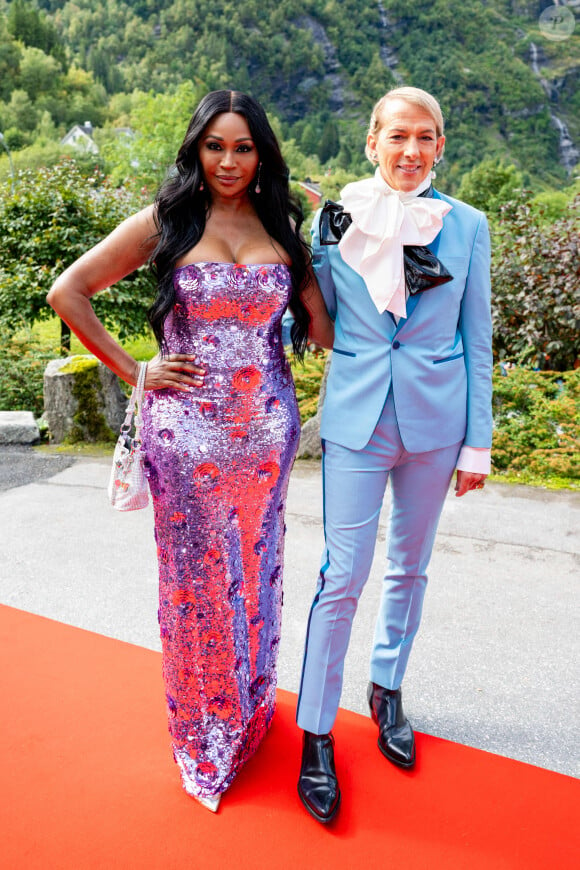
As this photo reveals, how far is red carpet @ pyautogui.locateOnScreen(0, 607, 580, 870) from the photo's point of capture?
185 cm

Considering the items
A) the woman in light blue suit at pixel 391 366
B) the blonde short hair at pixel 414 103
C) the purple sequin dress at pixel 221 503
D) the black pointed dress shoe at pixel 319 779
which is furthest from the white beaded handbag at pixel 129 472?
the blonde short hair at pixel 414 103

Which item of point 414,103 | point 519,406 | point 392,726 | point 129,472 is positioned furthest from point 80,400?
point 414,103

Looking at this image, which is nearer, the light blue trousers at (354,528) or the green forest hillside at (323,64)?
the light blue trousers at (354,528)

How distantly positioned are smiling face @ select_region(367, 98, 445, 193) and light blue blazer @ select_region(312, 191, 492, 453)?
5.0 inches

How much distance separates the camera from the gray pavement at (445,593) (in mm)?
2527

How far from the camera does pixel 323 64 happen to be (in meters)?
114

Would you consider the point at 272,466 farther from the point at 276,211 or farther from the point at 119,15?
the point at 119,15

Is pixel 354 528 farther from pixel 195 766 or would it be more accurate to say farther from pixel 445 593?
pixel 445 593

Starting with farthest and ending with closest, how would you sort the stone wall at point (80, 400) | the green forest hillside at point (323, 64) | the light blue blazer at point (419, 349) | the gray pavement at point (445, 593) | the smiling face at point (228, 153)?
the green forest hillside at point (323, 64) → the stone wall at point (80, 400) → the gray pavement at point (445, 593) → the light blue blazer at point (419, 349) → the smiling face at point (228, 153)

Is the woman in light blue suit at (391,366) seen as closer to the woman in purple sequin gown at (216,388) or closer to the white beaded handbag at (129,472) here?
the woman in purple sequin gown at (216,388)

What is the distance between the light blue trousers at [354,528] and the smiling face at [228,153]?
0.71 m

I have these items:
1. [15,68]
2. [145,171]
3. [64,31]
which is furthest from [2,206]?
[64,31]

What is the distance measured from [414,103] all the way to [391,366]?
688mm

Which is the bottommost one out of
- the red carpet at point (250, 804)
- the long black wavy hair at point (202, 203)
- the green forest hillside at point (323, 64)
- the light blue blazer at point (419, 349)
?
the red carpet at point (250, 804)
